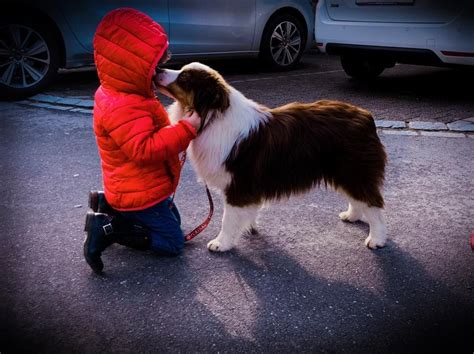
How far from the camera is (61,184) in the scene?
398 centimetres

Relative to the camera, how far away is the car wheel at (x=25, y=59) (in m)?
6.01

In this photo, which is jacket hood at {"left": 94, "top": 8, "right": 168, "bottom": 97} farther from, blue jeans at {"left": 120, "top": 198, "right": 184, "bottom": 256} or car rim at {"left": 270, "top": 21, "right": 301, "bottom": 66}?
car rim at {"left": 270, "top": 21, "right": 301, "bottom": 66}

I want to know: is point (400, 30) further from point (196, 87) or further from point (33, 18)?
point (33, 18)

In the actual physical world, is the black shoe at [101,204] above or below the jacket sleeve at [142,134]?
below

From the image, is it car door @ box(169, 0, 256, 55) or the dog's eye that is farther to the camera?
car door @ box(169, 0, 256, 55)

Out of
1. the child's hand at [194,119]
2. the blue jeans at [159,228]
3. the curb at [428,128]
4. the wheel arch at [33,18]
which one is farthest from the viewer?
the wheel arch at [33,18]

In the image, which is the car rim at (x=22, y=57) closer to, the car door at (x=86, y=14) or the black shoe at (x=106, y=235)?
the car door at (x=86, y=14)

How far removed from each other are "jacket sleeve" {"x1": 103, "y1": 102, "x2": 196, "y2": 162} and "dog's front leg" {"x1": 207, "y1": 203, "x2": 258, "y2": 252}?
1.92ft

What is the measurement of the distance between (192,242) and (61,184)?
1499 mm

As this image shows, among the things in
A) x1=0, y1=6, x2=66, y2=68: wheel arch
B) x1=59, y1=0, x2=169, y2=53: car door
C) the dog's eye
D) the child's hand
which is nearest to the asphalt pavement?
the child's hand

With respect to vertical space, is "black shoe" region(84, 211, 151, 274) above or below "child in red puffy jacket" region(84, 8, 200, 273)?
below

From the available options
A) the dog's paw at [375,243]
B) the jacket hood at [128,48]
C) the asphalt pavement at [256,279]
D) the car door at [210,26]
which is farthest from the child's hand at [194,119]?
the car door at [210,26]

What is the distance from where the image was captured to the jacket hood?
2.49 m

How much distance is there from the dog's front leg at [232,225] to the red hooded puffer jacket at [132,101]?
0.55 m
